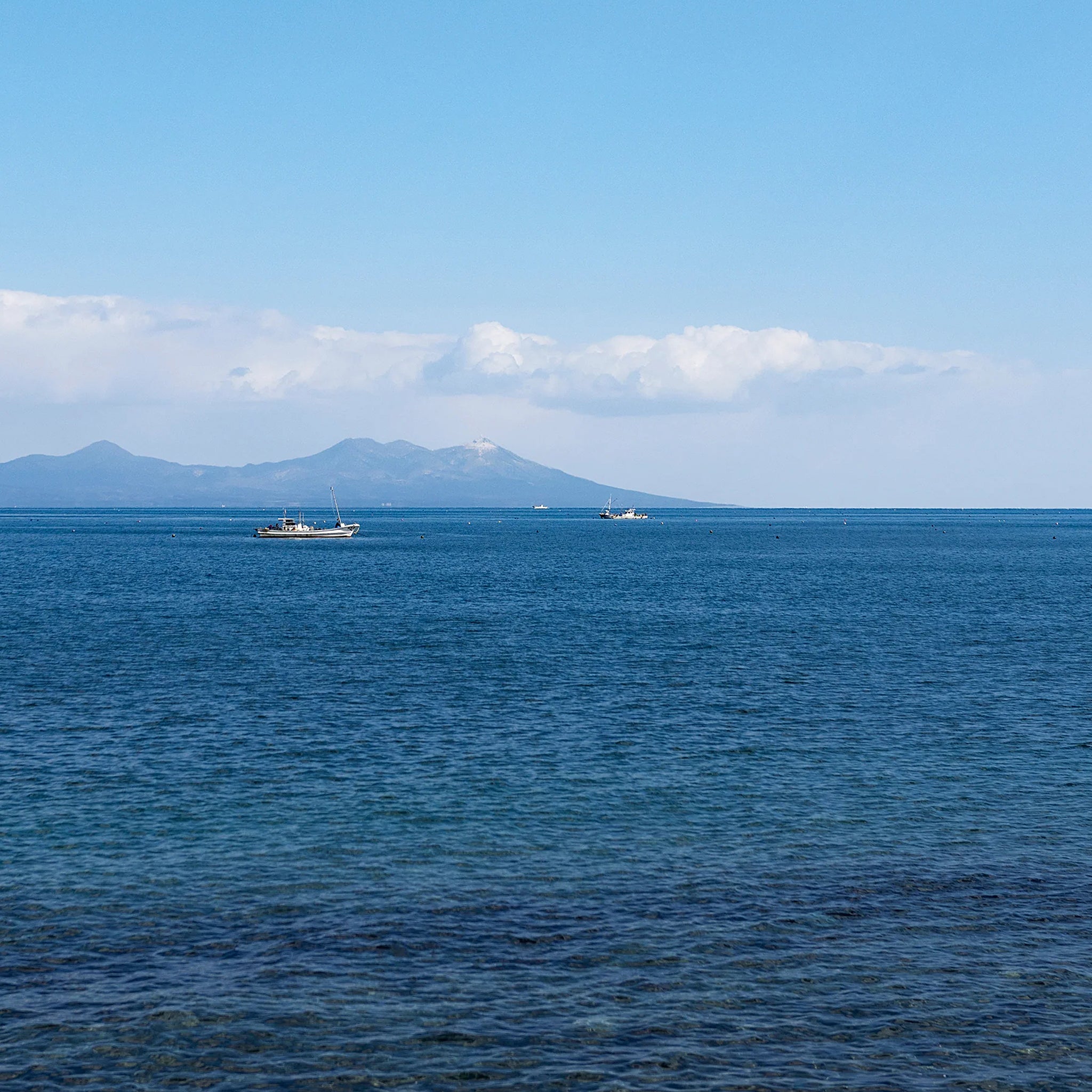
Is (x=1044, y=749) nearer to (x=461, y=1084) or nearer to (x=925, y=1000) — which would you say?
(x=925, y=1000)

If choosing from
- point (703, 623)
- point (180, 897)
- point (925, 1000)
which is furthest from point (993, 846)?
point (703, 623)

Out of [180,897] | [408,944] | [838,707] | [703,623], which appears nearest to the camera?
[408,944]

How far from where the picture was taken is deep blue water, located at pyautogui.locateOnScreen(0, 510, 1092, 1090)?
24.8 meters

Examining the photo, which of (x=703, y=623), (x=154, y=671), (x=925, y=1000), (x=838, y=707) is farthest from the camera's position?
(x=703, y=623)

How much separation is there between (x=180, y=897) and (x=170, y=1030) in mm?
8471

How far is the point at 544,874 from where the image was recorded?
117ft

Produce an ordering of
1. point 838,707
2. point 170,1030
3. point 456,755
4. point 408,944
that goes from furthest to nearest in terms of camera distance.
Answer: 1. point 838,707
2. point 456,755
3. point 408,944
4. point 170,1030

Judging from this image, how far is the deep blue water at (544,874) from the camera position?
81.4ft

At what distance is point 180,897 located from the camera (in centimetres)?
3331

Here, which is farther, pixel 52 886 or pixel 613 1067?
pixel 52 886

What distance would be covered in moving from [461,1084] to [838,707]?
4411cm

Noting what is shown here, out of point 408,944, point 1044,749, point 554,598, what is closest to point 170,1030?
point 408,944

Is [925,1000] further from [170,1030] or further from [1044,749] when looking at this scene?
[1044,749]

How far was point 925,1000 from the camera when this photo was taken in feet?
88.6
